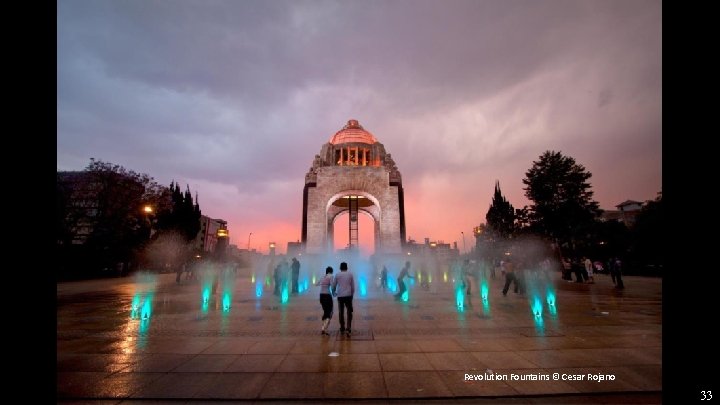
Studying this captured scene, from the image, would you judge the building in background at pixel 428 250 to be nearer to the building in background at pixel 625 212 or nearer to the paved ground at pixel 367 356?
the paved ground at pixel 367 356

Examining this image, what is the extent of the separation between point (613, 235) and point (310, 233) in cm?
3818

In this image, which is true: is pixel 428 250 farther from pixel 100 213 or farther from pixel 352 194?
pixel 100 213

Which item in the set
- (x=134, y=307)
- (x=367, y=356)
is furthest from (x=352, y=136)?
(x=367, y=356)

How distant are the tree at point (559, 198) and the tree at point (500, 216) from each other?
18.6m

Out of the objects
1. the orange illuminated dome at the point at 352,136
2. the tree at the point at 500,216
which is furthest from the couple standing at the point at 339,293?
the tree at the point at 500,216

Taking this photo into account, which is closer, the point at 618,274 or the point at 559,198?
the point at 618,274

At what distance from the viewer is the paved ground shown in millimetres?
5086

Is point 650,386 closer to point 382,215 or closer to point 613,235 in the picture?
point 382,215

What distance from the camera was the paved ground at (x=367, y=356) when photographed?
16.7 ft

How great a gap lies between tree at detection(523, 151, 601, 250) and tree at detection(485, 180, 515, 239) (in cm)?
1863

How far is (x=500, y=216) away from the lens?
56.4 metres

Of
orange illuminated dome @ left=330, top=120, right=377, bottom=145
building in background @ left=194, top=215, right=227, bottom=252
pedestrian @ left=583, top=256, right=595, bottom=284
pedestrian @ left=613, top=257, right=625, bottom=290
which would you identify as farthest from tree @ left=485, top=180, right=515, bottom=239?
building in background @ left=194, top=215, right=227, bottom=252

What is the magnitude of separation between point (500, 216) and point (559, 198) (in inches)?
899

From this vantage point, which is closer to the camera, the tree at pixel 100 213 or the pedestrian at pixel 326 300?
the pedestrian at pixel 326 300
